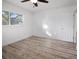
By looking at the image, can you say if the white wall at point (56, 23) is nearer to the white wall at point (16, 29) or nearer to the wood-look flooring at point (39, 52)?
the white wall at point (16, 29)

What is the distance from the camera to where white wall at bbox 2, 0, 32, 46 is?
14.1ft

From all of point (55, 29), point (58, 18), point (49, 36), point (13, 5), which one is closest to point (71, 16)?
point (58, 18)

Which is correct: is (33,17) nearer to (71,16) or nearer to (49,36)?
(49,36)

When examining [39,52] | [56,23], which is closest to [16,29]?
[39,52]

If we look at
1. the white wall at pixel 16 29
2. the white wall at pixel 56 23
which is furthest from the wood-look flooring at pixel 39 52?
the white wall at pixel 56 23

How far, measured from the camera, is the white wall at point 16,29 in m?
4.29

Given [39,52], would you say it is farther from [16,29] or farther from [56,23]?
[56,23]

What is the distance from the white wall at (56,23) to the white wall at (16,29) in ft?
2.71

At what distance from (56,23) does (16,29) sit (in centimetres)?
295

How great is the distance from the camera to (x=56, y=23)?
5.52m

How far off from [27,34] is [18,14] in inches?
74.2

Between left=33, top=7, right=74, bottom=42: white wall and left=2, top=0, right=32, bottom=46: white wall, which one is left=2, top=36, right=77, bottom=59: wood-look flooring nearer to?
left=2, top=0, right=32, bottom=46: white wall

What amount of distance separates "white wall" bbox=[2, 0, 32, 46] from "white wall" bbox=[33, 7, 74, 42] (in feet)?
2.71

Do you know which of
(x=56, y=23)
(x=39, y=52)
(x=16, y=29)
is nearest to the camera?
(x=39, y=52)
